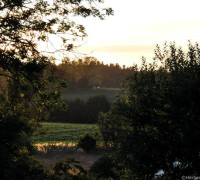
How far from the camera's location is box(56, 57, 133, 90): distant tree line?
51.0ft

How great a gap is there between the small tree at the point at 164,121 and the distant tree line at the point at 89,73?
5.62ft

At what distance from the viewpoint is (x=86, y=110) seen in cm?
6994

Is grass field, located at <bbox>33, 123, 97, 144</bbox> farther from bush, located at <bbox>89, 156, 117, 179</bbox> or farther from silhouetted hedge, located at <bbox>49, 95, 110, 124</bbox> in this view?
bush, located at <bbox>89, 156, 117, 179</bbox>

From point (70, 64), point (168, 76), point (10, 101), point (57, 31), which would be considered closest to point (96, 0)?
point (57, 31)

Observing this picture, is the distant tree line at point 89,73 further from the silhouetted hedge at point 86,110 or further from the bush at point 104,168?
the silhouetted hedge at point 86,110

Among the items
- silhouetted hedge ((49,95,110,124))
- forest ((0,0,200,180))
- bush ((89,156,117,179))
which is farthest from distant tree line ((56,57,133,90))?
silhouetted hedge ((49,95,110,124))

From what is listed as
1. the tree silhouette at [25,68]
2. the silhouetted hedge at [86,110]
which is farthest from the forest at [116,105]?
the silhouetted hedge at [86,110]

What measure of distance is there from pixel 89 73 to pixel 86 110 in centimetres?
1157

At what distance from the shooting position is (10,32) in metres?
15.0

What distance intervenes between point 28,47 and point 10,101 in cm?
328

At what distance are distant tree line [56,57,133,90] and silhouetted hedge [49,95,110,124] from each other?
6725 millimetres

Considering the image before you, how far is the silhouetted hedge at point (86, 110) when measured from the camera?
225 ft

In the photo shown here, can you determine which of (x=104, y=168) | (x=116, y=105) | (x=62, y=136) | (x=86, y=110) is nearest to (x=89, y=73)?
(x=86, y=110)

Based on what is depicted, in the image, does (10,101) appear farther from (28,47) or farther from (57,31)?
(57,31)
